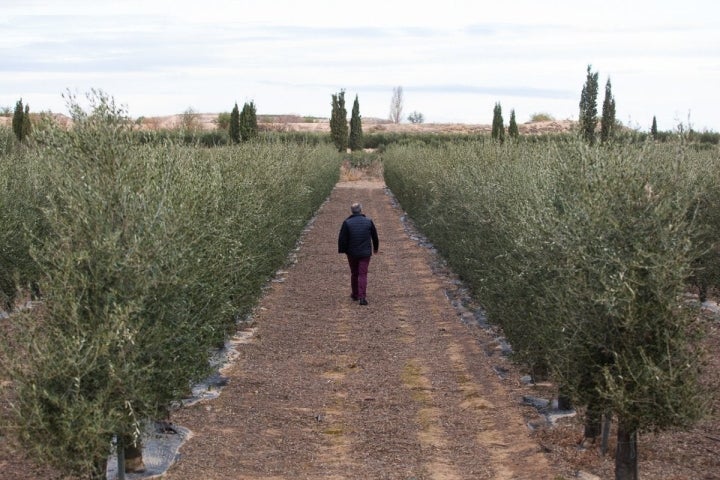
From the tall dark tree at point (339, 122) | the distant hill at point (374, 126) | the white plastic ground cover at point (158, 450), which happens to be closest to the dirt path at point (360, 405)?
the white plastic ground cover at point (158, 450)

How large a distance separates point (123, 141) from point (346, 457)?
3.74 meters

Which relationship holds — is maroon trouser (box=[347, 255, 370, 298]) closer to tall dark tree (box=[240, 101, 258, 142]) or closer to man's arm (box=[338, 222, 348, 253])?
man's arm (box=[338, 222, 348, 253])

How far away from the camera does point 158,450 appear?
28.8 ft

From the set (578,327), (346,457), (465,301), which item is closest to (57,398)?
(346,457)

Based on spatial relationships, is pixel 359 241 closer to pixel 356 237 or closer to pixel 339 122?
pixel 356 237

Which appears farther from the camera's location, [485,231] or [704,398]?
[485,231]

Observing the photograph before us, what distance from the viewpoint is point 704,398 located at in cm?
724

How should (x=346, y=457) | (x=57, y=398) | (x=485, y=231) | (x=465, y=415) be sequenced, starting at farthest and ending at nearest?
(x=485, y=231)
(x=465, y=415)
(x=346, y=457)
(x=57, y=398)

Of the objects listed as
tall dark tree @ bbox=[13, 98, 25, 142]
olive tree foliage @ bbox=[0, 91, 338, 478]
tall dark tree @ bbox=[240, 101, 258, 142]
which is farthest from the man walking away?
tall dark tree @ bbox=[13, 98, 25, 142]

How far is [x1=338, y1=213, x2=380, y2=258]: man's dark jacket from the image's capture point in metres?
16.7

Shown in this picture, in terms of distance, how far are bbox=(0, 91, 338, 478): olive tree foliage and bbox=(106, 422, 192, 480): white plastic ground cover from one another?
53 centimetres

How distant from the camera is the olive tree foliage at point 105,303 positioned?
670 cm

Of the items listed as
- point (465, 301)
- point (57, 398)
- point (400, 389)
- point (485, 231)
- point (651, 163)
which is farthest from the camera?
point (465, 301)

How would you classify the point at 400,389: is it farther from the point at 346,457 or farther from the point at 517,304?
the point at 346,457
